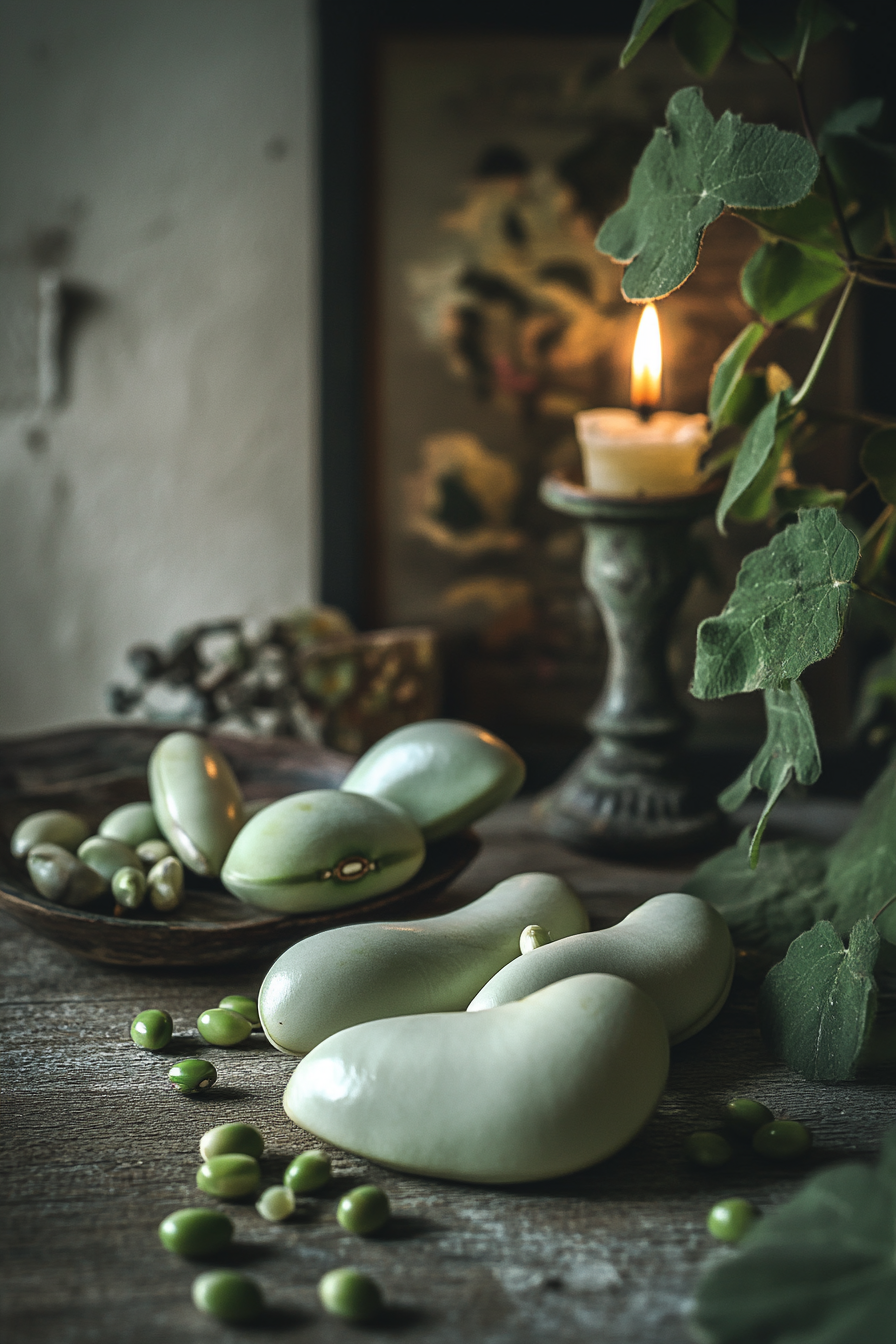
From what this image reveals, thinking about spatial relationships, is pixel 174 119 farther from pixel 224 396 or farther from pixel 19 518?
pixel 19 518

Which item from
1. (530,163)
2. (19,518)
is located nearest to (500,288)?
(530,163)

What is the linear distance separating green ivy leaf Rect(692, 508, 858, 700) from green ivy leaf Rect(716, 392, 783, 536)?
0.06 metres

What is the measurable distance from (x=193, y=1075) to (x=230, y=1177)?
0.07m

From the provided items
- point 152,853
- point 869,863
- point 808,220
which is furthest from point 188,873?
point 808,220

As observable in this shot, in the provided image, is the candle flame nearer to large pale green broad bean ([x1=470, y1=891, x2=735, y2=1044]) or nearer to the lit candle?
the lit candle

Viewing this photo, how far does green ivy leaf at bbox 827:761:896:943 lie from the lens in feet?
1.73

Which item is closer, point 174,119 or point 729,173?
point 729,173

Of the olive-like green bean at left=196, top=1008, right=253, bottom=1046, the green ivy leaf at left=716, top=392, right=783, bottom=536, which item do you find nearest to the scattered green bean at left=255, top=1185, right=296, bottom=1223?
the olive-like green bean at left=196, top=1008, right=253, bottom=1046

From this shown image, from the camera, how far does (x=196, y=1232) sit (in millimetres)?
343

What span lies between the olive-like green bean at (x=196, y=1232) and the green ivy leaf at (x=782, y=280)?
0.47 m

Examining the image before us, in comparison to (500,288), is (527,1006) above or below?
below

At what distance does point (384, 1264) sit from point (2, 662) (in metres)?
0.91

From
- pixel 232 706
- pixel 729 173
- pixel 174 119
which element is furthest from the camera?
pixel 174 119

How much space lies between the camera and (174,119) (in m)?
1.01
